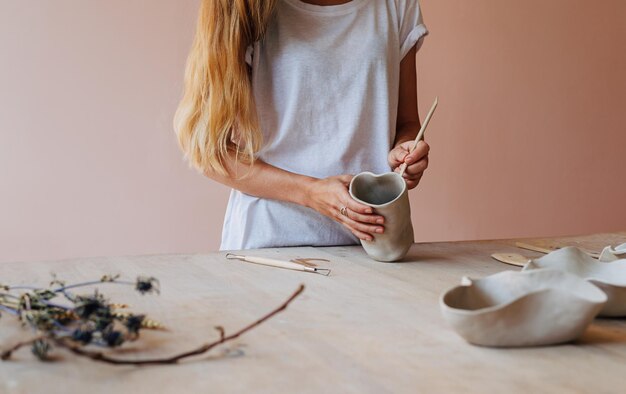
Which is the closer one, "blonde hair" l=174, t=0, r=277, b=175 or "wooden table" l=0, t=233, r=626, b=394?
Result: "wooden table" l=0, t=233, r=626, b=394

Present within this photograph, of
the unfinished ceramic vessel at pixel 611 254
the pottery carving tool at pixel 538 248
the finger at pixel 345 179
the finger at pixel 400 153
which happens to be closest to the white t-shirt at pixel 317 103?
the finger at pixel 400 153

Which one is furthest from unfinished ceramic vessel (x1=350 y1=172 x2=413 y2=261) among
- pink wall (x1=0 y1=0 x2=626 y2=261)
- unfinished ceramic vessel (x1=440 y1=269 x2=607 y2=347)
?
pink wall (x1=0 y1=0 x2=626 y2=261)

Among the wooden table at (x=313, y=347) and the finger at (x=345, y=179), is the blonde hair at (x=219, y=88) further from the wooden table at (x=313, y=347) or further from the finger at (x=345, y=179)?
the wooden table at (x=313, y=347)

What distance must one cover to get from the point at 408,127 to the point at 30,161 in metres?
1.54

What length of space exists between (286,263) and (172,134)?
173 cm

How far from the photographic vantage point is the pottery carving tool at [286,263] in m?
1.20

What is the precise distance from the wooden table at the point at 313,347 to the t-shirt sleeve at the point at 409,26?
2.24 ft

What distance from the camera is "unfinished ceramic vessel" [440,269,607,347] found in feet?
2.55

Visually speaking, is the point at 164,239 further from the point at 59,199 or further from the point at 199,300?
the point at 199,300

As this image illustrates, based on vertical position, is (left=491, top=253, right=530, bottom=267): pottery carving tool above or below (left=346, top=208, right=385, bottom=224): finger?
below

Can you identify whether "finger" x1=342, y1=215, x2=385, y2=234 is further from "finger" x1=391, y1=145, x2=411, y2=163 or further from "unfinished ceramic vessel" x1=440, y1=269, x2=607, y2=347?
"unfinished ceramic vessel" x1=440, y1=269, x2=607, y2=347

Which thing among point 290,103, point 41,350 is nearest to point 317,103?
point 290,103

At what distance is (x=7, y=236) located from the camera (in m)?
2.68

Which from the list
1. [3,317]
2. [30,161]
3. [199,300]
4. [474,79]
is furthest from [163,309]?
[474,79]
